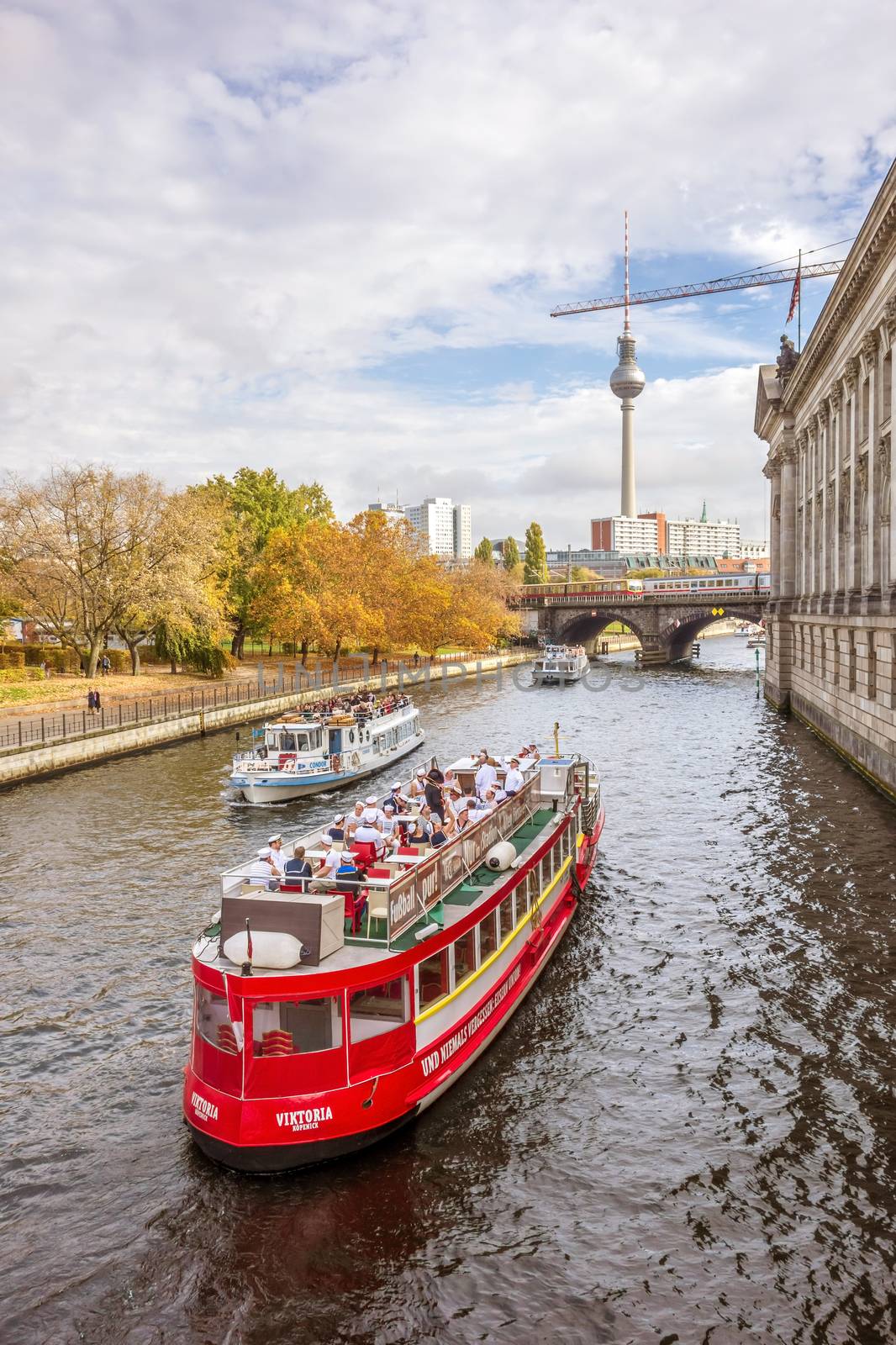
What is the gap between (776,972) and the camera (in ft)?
67.8

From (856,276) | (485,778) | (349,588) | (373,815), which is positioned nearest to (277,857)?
(373,815)

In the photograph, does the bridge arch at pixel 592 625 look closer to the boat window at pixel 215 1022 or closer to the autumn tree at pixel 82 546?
the autumn tree at pixel 82 546

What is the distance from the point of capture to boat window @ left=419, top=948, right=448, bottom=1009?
15514mm

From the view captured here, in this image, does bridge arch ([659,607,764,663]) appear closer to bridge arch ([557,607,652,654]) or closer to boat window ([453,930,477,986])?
bridge arch ([557,607,652,654])

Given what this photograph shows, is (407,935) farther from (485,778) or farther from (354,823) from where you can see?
(485,778)

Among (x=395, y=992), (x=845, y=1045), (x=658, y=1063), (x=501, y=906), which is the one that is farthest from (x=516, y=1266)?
(x=845, y=1045)

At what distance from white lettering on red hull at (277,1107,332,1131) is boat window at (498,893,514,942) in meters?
5.62

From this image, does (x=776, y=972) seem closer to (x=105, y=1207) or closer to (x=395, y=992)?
(x=395, y=992)

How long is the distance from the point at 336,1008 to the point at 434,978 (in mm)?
3114

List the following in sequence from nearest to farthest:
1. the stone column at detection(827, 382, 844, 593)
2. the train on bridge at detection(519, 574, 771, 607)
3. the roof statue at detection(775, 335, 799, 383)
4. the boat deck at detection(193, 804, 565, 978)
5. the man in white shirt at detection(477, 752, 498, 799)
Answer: the boat deck at detection(193, 804, 565, 978) → the man in white shirt at detection(477, 752, 498, 799) → the stone column at detection(827, 382, 844, 593) → the roof statue at detection(775, 335, 799, 383) → the train on bridge at detection(519, 574, 771, 607)

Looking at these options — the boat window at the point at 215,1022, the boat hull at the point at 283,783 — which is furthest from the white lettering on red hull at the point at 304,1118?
the boat hull at the point at 283,783

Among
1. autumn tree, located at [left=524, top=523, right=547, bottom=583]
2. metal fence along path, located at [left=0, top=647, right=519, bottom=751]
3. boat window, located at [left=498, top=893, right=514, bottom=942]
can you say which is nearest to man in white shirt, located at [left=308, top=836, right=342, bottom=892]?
boat window, located at [left=498, top=893, right=514, bottom=942]

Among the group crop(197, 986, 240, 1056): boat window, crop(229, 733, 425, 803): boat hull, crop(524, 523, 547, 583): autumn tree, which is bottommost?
crop(229, 733, 425, 803): boat hull

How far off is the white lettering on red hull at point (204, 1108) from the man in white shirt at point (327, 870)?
349 centimetres
